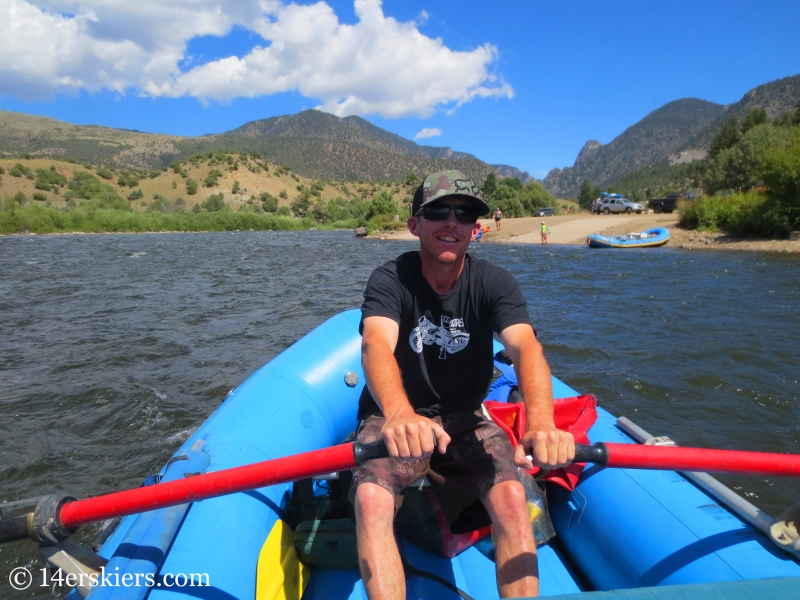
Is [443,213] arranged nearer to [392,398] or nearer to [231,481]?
[392,398]

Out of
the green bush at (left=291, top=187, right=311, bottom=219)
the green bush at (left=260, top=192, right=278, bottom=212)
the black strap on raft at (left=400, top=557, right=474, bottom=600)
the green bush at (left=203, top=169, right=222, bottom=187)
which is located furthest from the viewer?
the green bush at (left=203, top=169, right=222, bottom=187)

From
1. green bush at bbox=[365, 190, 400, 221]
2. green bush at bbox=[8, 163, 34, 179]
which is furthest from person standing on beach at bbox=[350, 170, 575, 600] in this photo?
green bush at bbox=[8, 163, 34, 179]

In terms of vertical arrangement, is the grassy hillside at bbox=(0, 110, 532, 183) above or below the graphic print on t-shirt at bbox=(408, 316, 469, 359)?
above

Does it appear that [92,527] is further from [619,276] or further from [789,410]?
[619,276]

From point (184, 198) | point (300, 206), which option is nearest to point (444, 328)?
point (300, 206)

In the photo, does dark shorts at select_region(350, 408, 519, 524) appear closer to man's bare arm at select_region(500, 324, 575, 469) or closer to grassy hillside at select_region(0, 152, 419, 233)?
man's bare arm at select_region(500, 324, 575, 469)

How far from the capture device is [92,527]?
3.13 meters

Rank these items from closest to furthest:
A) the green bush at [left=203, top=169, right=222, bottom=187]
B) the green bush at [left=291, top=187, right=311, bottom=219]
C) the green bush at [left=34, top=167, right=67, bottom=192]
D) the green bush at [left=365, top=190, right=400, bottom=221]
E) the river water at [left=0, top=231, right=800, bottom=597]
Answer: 1. the river water at [left=0, top=231, right=800, bottom=597]
2. the green bush at [left=365, top=190, right=400, bottom=221]
3. the green bush at [left=34, top=167, right=67, bottom=192]
4. the green bush at [left=291, top=187, right=311, bottom=219]
5. the green bush at [left=203, top=169, right=222, bottom=187]

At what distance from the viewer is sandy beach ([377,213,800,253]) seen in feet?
59.1

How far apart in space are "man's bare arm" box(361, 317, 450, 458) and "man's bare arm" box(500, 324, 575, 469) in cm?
26

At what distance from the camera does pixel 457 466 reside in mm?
1931

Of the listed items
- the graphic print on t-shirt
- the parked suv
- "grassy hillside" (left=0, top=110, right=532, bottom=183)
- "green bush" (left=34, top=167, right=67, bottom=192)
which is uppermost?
"grassy hillside" (left=0, top=110, right=532, bottom=183)

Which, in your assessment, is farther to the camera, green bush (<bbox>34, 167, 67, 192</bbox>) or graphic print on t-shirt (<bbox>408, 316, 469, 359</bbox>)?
green bush (<bbox>34, 167, 67, 192</bbox>)

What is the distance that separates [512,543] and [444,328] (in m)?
0.81
